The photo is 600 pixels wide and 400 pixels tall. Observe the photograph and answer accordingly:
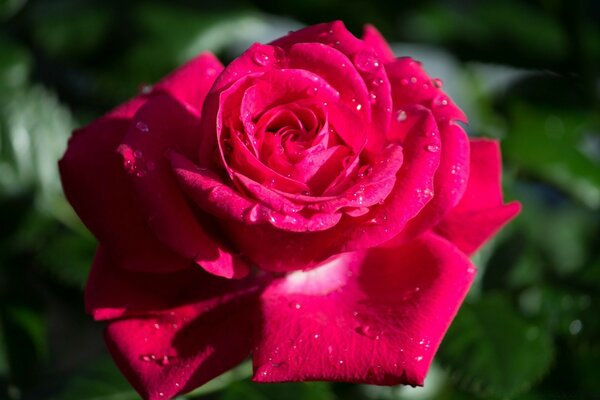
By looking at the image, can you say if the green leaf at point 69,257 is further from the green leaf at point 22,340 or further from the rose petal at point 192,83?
the rose petal at point 192,83

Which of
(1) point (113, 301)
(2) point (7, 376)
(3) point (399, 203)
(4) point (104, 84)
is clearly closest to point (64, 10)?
(4) point (104, 84)

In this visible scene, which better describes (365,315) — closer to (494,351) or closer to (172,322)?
(172,322)

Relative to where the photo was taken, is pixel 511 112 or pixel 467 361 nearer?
pixel 467 361

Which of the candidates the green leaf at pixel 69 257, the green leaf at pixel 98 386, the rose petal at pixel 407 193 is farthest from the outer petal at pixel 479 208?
the green leaf at pixel 69 257

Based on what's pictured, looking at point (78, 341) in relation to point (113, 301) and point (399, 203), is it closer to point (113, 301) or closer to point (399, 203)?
point (113, 301)

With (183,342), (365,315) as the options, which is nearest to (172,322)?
(183,342)

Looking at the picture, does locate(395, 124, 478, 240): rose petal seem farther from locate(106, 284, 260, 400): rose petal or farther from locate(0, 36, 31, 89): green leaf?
locate(0, 36, 31, 89): green leaf
